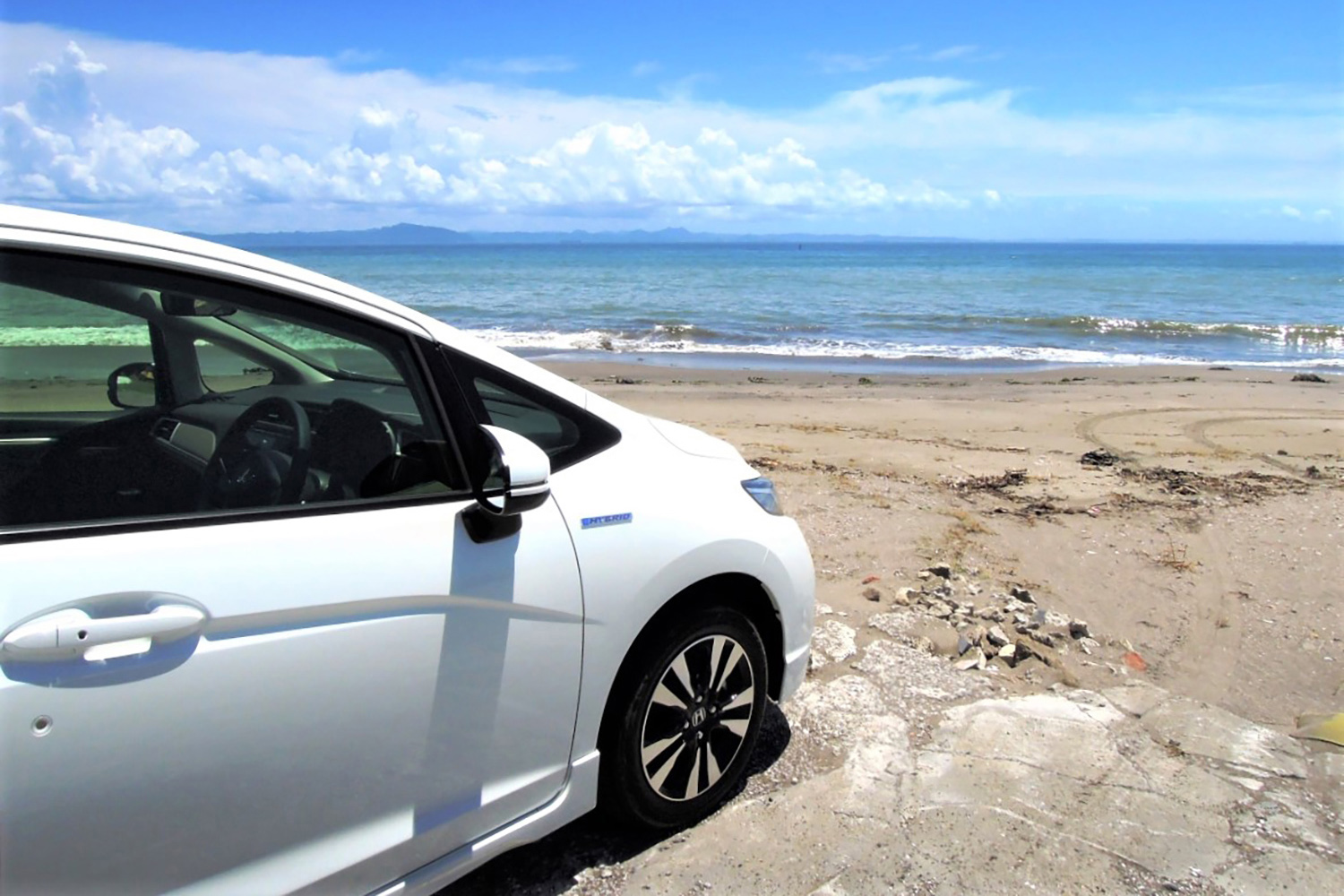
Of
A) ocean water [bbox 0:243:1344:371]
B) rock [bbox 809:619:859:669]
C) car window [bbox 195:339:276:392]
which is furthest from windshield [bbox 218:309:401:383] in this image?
ocean water [bbox 0:243:1344:371]

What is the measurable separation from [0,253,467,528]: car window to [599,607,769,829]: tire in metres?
0.84

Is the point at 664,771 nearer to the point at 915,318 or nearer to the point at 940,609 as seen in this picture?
the point at 940,609

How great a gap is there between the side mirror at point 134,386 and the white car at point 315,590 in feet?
0.03

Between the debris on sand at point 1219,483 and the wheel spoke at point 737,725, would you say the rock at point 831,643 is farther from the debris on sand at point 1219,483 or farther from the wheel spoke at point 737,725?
the debris on sand at point 1219,483

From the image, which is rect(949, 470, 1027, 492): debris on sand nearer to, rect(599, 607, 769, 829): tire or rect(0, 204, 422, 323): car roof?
rect(599, 607, 769, 829): tire

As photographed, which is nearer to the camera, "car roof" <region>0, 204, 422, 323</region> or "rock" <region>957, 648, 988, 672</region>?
"car roof" <region>0, 204, 422, 323</region>

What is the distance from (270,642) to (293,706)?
0.15 metres

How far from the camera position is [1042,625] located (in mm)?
4734

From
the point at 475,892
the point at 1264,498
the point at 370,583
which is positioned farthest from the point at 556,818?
the point at 1264,498

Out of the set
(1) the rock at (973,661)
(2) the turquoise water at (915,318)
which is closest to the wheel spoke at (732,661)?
(1) the rock at (973,661)

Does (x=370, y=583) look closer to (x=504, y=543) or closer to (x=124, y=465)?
(x=504, y=543)

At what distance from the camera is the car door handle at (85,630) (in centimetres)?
164

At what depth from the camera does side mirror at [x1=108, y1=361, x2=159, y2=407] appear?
235 cm

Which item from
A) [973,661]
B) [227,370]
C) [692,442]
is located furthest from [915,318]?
[227,370]
